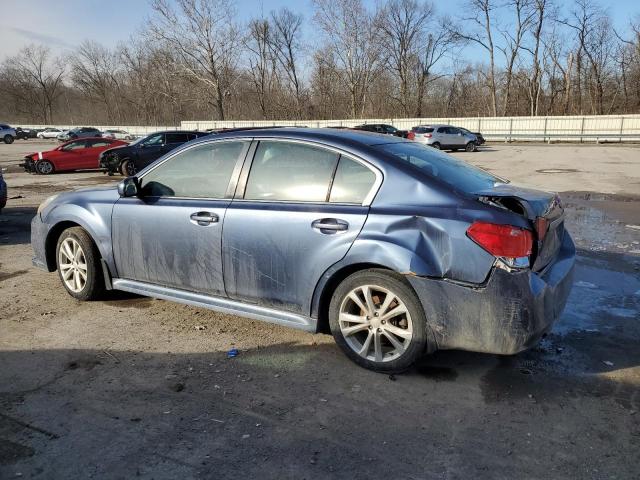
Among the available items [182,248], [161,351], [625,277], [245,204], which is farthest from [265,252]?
[625,277]

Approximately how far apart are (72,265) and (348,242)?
2996 mm

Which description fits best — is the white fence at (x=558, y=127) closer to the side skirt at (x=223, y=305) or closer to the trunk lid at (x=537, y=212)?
the trunk lid at (x=537, y=212)

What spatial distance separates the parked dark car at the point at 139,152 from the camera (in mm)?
18625

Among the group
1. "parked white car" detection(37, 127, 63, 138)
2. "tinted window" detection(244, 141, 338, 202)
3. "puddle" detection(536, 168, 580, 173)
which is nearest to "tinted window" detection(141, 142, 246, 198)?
"tinted window" detection(244, 141, 338, 202)

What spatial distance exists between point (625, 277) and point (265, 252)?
4.20 meters

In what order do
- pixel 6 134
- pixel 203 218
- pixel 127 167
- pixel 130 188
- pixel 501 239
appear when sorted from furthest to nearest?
pixel 6 134 < pixel 127 167 < pixel 130 188 < pixel 203 218 < pixel 501 239

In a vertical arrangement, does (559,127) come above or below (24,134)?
below

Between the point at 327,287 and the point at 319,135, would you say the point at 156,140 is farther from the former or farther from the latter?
the point at 327,287

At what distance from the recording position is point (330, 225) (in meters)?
3.48

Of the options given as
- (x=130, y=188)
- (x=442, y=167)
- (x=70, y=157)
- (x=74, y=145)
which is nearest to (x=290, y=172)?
(x=442, y=167)

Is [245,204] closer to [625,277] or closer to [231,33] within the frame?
[625,277]

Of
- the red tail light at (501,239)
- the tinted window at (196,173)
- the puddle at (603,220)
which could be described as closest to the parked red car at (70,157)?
the puddle at (603,220)

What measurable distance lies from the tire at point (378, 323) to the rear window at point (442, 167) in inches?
31.8

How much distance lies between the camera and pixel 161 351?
3869 mm
